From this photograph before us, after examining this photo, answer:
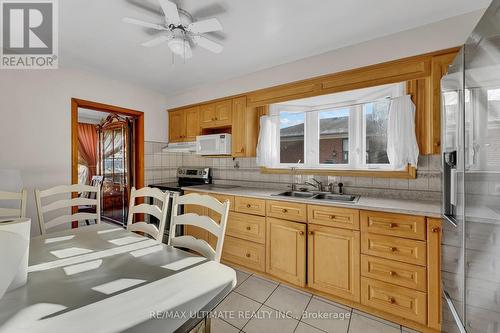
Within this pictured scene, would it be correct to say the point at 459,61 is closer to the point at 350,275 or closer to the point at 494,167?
the point at 494,167

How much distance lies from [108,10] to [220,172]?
2254 millimetres

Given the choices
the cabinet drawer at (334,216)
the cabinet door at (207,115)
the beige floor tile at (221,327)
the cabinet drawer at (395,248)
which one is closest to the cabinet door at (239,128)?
the cabinet door at (207,115)

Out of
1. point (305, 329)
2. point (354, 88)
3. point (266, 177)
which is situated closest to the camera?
point (305, 329)

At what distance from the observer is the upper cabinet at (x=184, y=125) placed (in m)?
3.29

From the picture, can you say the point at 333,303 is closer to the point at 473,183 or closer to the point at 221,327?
the point at 221,327

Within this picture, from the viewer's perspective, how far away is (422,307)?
154 cm

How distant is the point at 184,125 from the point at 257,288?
8.23 ft

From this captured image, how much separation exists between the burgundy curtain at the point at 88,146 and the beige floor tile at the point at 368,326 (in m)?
5.80

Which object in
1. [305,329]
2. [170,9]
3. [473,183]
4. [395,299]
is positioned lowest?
[305,329]

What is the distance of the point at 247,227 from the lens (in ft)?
7.87

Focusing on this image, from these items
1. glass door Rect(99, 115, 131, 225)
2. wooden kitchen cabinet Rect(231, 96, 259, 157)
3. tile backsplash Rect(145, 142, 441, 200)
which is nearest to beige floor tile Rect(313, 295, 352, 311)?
tile backsplash Rect(145, 142, 441, 200)

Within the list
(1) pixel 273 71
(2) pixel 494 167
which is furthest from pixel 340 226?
(1) pixel 273 71

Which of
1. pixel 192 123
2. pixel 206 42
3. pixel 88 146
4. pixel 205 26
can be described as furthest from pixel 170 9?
pixel 88 146

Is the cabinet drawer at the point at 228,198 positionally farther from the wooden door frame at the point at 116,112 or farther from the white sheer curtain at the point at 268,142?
the wooden door frame at the point at 116,112
